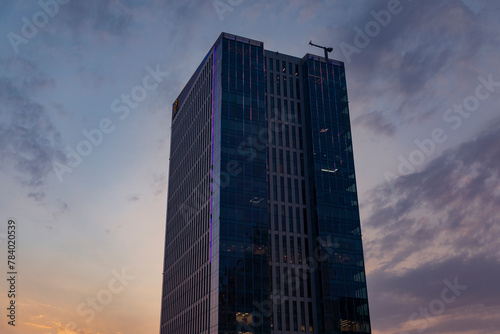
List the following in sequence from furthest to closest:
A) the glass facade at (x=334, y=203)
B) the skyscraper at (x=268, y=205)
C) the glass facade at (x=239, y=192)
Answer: the glass facade at (x=334, y=203), the skyscraper at (x=268, y=205), the glass facade at (x=239, y=192)

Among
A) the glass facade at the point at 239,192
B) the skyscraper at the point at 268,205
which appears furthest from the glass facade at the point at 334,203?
the glass facade at the point at 239,192

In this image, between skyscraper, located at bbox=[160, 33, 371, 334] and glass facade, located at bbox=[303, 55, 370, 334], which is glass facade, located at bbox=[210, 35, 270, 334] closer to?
skyscraper, located at bbox=[160, 33, 371, 334]

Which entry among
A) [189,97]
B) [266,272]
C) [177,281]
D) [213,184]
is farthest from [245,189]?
[189,97]

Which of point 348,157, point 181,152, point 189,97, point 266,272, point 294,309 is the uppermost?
point 189,97

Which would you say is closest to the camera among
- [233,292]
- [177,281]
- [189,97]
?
[233,292]

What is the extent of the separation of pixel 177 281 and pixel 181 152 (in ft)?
129

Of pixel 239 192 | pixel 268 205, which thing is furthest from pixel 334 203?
pixel 239 192

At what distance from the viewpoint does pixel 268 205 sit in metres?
115

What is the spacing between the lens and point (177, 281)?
139 meters

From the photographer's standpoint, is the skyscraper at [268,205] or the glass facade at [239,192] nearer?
the glass facade at [239,192]

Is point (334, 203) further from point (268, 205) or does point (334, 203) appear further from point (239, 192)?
point (239, 192)

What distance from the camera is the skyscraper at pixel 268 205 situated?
10681 centimetres

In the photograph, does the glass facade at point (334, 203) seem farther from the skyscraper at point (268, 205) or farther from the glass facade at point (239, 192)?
the glass facade at point (239, 192)

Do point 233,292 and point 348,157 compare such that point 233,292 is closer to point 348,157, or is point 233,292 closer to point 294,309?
point 294,309
